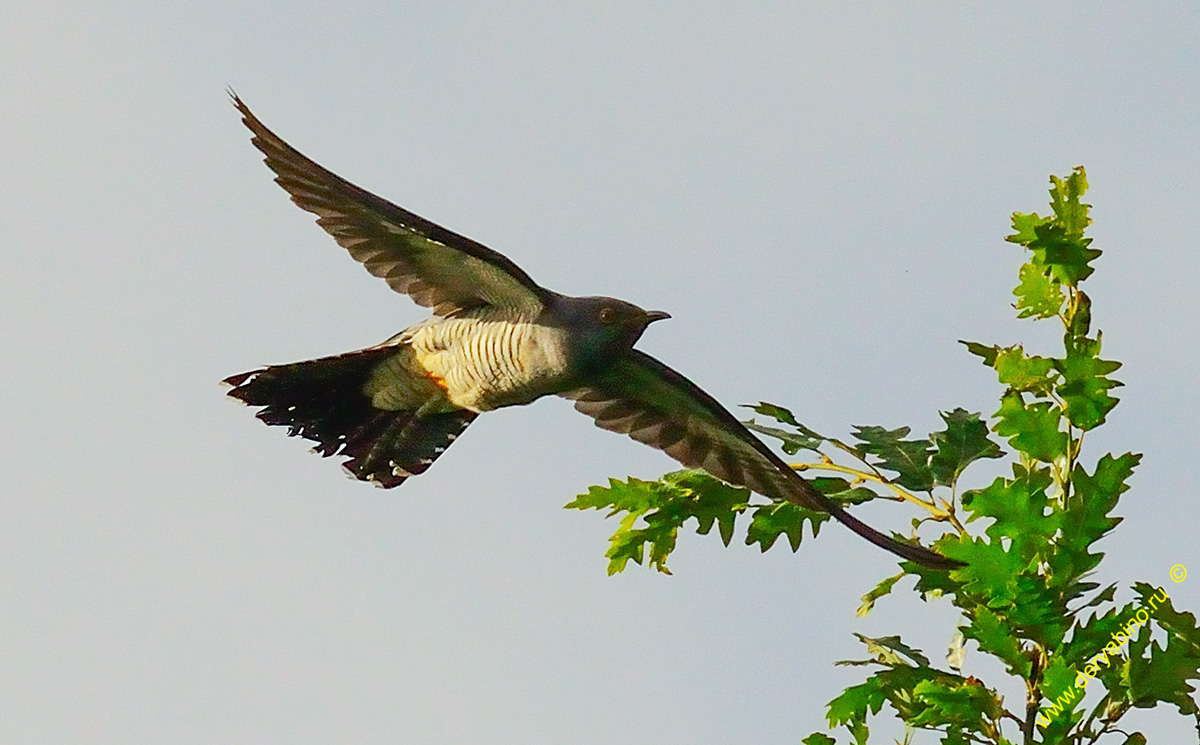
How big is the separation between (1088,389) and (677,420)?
2.55 m

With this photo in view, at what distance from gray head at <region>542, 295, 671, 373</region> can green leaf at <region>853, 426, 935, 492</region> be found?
1284mm

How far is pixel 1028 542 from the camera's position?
2982mm

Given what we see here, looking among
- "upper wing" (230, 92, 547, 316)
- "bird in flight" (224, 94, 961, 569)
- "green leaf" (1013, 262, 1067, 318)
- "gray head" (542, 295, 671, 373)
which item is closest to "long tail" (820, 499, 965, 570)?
"bird in flight" (224, 94, 961, 569)

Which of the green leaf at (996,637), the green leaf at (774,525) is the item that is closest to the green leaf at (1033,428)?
the green leaf at (996,637)

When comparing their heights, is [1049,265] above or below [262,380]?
above

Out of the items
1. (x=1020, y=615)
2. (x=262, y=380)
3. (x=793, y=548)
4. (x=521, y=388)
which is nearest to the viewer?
(x=1020, y=615)

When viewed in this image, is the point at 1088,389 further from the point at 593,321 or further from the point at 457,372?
the point at 457,372

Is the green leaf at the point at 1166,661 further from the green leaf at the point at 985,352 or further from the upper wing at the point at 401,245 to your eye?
the upper wing at the point at 401,245

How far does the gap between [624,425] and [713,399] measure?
1.26ft

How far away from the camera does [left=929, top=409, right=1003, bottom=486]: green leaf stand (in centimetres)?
349

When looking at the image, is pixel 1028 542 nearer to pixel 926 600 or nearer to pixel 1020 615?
pixel 1020 615

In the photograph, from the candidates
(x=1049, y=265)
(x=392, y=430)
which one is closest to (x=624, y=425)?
(x=392, y=430)

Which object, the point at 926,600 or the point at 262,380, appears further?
the point at 262,380

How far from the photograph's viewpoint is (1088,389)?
3064mm
